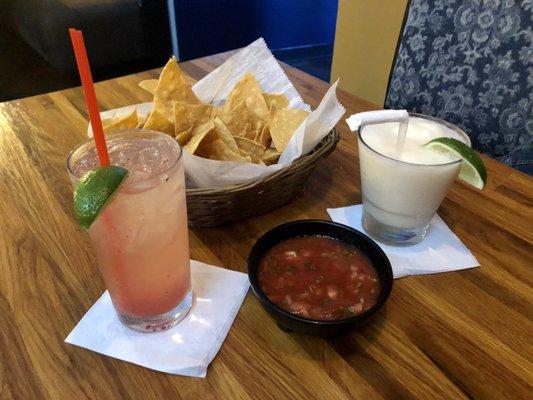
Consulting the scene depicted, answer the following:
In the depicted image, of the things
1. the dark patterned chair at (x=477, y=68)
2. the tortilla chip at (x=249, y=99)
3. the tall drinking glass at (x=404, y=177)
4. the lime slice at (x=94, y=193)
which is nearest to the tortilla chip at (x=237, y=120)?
the tortilla chip at (x=249, y=99)

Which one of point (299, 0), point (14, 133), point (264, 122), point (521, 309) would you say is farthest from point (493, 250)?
point (299, 0)

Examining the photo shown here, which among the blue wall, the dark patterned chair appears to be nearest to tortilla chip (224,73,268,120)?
the dark patterned chair

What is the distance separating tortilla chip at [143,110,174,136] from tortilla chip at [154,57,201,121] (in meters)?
0.02

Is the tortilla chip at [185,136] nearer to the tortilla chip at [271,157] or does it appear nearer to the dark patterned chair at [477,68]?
the tortilla chip at [271,157]

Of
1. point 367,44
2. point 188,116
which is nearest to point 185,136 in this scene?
point 188,116

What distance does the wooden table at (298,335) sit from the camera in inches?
24.9

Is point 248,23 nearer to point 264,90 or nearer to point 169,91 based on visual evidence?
point 264,90

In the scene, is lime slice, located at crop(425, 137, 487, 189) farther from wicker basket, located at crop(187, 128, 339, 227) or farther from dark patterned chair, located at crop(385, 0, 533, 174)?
dark patterned chair, located at crop(385, 0, 533, 174)

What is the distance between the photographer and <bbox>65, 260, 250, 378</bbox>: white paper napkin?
655 mm

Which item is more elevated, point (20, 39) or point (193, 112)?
point (193, 112)

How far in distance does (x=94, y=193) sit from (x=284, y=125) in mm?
539

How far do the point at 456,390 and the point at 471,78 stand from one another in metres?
1.14

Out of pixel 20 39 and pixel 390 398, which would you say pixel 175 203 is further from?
pixel 20 39

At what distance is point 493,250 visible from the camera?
879 mm
